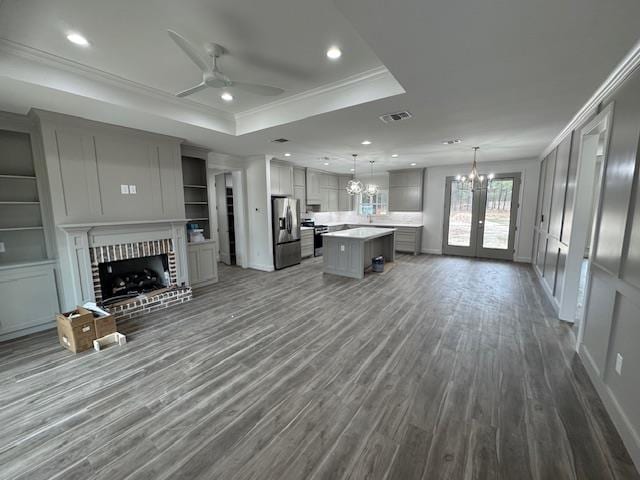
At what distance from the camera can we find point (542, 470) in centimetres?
152

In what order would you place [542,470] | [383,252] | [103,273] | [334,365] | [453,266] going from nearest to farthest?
[542,470] → [334,365] → [103,273] → [453,266] → [383,252]

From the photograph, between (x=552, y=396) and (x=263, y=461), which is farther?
(x=552, y=396)

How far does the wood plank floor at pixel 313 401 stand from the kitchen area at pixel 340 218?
210 cm

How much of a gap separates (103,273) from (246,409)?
11.5ft

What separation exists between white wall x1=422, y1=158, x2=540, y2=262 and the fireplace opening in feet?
23.5

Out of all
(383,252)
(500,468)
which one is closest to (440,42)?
(500,468)

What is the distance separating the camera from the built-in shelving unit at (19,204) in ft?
10.7

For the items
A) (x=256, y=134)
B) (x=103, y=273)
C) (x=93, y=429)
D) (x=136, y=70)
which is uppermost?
(x=136, y=70)

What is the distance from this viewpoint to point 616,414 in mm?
1813

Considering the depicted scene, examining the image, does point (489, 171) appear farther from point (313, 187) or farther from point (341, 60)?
point (341, 60)

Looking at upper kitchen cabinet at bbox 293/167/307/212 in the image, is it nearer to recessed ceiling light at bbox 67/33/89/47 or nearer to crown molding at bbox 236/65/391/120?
crown molding at bbox 236/65/391/120

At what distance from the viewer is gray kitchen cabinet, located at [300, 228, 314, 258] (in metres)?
7.18

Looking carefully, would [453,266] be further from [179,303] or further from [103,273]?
[103,273]

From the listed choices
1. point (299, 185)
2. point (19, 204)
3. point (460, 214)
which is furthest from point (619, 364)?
point (299, 185)
